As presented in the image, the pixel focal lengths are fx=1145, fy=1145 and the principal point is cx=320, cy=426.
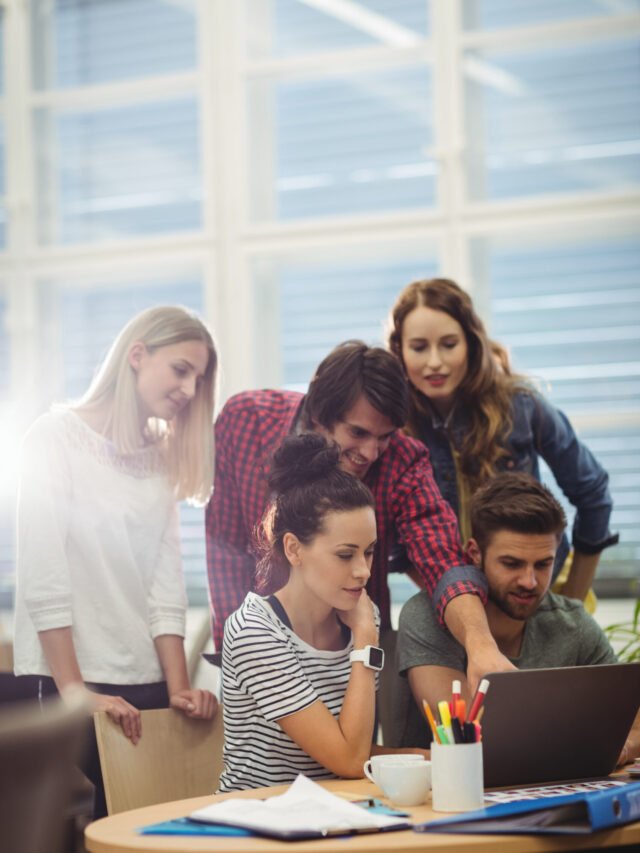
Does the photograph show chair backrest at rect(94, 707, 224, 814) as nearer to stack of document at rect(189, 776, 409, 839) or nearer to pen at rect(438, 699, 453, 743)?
stack of document at rect(189, 776, 409, 839)

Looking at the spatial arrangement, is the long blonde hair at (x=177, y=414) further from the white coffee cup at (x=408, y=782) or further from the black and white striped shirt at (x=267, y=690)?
the white coffee cup at (x=408, y=782)

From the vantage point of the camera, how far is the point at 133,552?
8.17 ft

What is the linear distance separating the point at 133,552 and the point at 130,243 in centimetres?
179

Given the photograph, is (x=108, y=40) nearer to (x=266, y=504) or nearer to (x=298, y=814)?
(x=266, y=504)

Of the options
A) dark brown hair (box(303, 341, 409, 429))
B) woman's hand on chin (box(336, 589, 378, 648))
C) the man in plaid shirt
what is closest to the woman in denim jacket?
the man in plaid shirt

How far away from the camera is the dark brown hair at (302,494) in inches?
82.1

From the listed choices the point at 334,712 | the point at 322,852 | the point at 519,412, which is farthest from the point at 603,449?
the point at 322,852

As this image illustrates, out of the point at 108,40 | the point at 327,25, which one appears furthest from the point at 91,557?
the point at 108,40

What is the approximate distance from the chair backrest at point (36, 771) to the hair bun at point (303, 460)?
1.06 metres

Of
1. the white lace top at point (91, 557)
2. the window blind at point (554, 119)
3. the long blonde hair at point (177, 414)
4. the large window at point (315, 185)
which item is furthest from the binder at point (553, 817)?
the window blind at point (554, 119)

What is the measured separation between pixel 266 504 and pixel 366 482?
0.71 feet

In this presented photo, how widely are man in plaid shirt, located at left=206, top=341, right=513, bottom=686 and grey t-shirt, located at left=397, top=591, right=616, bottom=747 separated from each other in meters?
0.06

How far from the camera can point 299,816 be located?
4.74ft

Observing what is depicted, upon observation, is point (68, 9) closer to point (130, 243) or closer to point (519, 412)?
point (130, 243)
